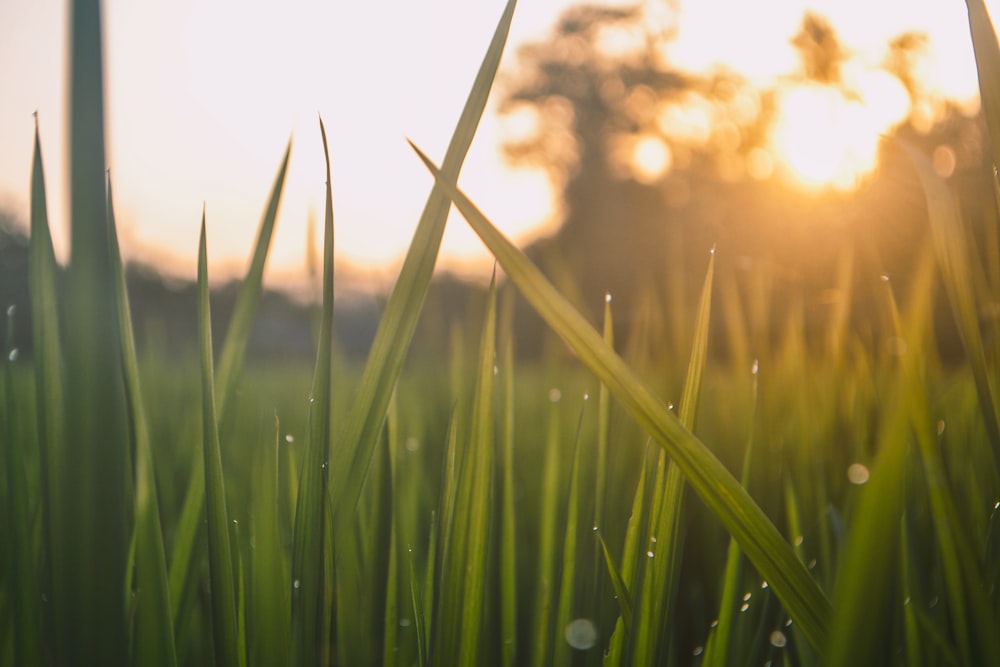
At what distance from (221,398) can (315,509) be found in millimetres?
127

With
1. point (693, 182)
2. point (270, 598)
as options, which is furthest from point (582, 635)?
point (693, 182)

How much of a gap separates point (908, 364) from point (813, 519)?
0.40 m

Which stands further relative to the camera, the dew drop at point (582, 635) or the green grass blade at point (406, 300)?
the dew drop at point (582, 635)

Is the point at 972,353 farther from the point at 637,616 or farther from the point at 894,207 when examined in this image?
the point at 894,207

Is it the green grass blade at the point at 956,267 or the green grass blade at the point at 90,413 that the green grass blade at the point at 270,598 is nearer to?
the green grass blade at the point at 90,413

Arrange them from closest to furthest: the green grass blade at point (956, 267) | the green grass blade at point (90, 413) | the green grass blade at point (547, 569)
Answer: the green grass blade at point (90, 413), the green grass blade at point (956, 267), the green grass blade at point (547, 569)

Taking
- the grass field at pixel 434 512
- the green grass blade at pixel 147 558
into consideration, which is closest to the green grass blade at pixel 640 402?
the grass field at pixel 434 512

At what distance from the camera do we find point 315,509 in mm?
255

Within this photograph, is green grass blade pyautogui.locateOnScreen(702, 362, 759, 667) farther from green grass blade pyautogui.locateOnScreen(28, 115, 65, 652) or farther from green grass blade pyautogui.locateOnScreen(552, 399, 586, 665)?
green grass blade pyautogui.locateOnScreen(28, 115, 65, 652)

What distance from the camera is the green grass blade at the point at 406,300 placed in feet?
0.76

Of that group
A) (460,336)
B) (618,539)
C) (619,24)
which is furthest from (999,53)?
(619,24)

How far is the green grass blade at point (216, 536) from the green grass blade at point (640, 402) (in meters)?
0.10

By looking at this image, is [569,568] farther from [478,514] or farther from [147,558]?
[147,558]

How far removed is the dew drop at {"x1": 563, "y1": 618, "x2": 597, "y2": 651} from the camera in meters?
0.36
